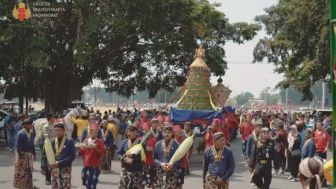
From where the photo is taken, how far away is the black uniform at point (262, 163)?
11242mm

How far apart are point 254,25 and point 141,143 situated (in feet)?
103

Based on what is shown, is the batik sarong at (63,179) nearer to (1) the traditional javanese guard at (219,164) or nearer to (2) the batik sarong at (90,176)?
(2) the batik sarong at (90,176)

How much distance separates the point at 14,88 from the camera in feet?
101

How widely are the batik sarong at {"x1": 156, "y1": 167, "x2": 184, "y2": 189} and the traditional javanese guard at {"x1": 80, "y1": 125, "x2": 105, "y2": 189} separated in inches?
57.5

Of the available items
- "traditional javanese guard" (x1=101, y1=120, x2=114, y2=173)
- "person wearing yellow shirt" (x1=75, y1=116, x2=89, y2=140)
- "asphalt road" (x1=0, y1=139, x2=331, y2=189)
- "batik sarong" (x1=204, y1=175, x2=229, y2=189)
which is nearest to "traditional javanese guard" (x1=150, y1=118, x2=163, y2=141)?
"asphalt road" (x1=0, y1=139, x2=331, y2=189)

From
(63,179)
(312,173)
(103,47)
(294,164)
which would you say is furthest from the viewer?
(103,47)

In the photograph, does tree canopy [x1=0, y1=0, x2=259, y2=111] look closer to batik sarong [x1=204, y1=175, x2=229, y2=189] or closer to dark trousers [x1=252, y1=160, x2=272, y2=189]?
dark trousers [x1=252, y1=160, x2=272, y2=189]

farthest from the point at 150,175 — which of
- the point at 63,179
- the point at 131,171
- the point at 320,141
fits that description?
the point at 320,141

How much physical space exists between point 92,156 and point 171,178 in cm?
185

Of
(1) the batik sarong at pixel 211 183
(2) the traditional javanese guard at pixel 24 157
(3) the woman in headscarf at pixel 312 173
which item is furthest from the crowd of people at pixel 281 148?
(2) the traditional javanese guard at pixel 24 157

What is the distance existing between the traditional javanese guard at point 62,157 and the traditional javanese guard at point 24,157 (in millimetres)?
1894

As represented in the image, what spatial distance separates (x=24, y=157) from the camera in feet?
37.2

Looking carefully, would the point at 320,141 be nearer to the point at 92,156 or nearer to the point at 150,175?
the point at 150,175

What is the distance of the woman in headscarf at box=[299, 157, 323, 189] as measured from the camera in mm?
4949
